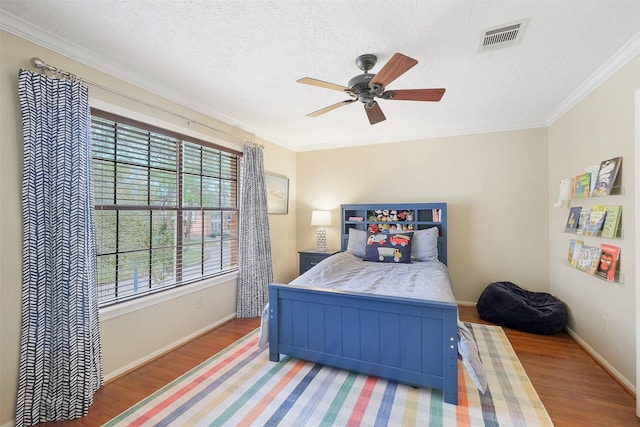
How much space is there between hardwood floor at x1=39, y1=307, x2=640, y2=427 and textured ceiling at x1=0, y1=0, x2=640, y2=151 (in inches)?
93.6

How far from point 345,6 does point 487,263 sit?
3.52 m

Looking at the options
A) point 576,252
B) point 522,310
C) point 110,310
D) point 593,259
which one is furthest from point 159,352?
point 576,252

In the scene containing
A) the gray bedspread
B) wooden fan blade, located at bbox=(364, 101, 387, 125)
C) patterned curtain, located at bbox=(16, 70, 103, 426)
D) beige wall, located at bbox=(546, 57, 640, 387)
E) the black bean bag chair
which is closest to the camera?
patterned curtain, located at bbox=(16, 70, 103, 426)

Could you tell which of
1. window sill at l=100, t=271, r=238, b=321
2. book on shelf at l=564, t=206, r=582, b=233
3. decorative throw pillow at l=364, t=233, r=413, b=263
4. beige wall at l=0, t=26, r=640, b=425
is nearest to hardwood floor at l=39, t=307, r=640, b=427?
beige wall at l=0, t=26, r=640, b=425

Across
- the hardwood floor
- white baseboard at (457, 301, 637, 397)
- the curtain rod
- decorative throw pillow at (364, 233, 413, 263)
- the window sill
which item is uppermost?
the curtain rod

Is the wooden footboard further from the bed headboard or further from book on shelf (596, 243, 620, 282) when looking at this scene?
the bed headboard

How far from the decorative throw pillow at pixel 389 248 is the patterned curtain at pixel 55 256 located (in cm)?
278

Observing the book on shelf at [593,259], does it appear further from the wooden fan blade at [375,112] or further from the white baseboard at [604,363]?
the wooden fan blade at [375,112]

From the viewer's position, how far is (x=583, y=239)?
2676 millimetres

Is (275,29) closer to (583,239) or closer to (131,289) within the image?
(131,289)

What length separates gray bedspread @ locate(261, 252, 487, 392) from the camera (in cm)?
180

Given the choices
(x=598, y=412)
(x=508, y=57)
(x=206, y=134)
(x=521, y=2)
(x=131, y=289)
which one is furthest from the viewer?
(x=206, y=134)

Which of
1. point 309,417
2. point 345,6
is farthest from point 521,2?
point 309,417

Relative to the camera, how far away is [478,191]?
3777 mm
